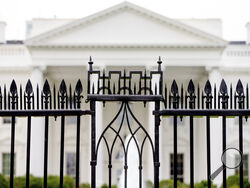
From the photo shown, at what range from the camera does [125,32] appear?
2711 cm

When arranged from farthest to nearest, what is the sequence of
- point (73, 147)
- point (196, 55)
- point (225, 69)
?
1. point (73, 147)
2. point (225, 69)
3. point (196, 55)

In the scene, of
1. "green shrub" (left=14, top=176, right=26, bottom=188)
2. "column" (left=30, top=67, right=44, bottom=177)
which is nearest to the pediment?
"column" (left=30, top=67, right=44, bottom=177)

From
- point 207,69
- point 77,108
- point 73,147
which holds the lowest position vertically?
point 73,147

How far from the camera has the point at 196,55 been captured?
26516mm

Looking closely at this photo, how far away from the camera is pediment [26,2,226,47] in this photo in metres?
26.2

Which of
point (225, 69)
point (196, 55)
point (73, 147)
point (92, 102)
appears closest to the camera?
point (92, 102)

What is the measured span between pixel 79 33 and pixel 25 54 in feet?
24.9

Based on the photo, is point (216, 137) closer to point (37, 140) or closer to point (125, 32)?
point (125, 32)

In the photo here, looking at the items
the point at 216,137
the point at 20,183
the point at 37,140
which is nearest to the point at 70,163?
the point at 37,140

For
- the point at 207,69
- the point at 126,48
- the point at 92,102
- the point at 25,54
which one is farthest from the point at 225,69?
the point at 92,102

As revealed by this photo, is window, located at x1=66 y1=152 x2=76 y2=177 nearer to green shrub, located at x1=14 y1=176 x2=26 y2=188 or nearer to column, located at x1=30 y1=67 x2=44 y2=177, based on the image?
column, located at x1=30 y1=67 x2=44 y2=177

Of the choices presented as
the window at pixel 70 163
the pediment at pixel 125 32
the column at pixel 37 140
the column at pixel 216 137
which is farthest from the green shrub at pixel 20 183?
the window at pixel 70 163

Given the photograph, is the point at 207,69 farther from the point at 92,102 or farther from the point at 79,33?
the point at 92,102

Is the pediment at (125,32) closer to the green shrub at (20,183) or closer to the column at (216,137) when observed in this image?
the column at (216,137)
